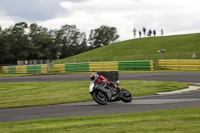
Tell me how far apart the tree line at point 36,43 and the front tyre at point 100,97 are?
72.1 meters

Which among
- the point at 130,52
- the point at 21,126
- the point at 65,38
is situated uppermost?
the point at 65,38

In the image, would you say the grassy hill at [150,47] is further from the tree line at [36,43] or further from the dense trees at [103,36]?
the dense trees at [103,36]

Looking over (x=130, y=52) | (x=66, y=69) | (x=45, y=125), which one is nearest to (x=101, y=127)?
(x=45, y=125)

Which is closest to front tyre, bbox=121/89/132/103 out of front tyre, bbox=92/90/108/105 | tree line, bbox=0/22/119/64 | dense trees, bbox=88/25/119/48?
front tyre, bbox=92/90/108/105

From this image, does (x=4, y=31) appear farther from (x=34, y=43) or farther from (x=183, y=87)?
(x=183, y=87)

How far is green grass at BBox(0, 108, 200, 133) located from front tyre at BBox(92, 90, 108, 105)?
289 cm

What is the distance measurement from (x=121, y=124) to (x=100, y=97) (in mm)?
4639

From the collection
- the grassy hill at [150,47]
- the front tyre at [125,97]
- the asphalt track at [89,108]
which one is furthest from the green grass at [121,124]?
the grassy hill at [150,47]

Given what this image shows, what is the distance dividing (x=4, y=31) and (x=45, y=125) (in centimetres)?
9921

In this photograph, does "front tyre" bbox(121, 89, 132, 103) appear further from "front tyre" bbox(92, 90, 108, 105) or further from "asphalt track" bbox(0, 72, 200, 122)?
"front tyre" bbox(92, 90, 108, 105)

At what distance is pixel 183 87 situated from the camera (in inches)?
708

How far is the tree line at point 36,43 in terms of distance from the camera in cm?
10036

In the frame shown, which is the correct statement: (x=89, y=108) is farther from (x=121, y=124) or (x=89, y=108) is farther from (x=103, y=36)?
(x=103, y=36)

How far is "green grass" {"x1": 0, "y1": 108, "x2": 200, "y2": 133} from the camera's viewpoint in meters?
6.95
